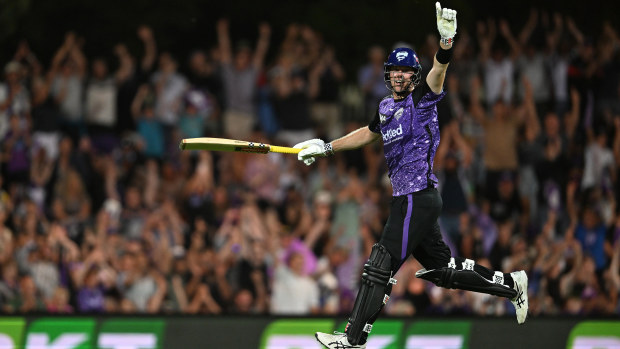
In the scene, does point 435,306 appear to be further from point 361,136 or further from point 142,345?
point 361,136

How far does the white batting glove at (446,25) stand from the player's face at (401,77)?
21.6 inches

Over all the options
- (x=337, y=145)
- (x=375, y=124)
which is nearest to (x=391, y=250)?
(x=375, y=124)

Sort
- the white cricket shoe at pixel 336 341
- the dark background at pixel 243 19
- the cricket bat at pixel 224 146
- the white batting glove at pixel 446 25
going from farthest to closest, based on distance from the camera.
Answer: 1. the dark background at pixel 243 19
2. the cricket bat at pixel 224 146
3. the white cricket shoe at pixel 336 341
4. the white batting glove at pixel 446 25

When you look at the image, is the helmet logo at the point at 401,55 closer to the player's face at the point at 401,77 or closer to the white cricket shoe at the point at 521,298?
the player's face at the point at 401,77

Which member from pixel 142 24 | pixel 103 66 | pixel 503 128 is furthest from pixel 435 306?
pixel 142 24

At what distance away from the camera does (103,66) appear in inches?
722

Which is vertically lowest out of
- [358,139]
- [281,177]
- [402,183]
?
[281,177]

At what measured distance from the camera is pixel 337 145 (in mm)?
10430

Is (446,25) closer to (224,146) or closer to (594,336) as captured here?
(224,146)

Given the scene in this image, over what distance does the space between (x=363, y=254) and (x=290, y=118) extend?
3047mm

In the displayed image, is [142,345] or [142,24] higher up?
[142,24]

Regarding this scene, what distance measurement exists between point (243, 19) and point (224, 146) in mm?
11044

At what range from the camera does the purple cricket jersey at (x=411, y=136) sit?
961cm

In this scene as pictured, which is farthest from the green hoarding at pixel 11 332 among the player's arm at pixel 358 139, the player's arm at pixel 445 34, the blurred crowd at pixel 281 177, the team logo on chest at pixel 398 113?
the player's arm at pixel 445 34
